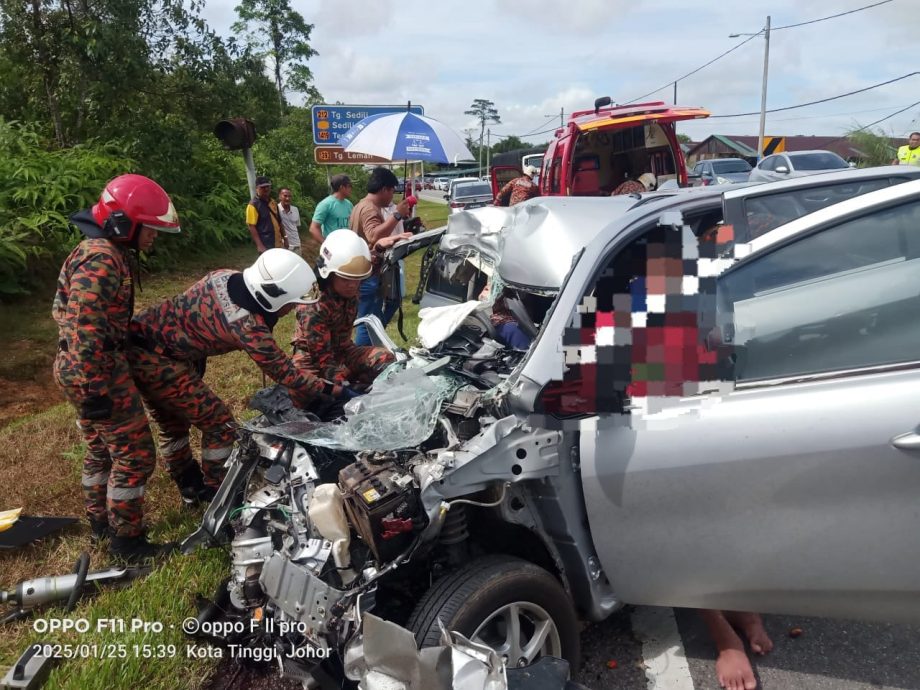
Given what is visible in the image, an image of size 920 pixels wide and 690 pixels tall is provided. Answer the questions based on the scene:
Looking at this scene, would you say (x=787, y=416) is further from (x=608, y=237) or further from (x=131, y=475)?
(x=131, y=475)

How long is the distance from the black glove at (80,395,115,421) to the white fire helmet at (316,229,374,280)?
50.1 inches

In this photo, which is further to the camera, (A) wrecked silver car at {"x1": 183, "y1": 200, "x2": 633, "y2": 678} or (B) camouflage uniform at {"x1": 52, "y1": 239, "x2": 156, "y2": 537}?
(B) camouflage uniform at {"x1": 52, "y1": 239, "x2": 156, "y2": 537}

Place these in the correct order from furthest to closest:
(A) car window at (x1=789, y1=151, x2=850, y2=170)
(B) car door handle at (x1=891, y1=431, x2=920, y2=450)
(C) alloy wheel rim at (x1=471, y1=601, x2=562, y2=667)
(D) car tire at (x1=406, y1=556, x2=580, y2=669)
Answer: (A) car window at (x1=789, y1=151, x2=850, y2=170)
(C) alloy wheel rim at (x1=471, y1=601, x2=562, y2=667)
(D) car tire at (x1=406, y1=556, x2=580, y2=669)
(B) car door handle at (x1=891, y1=431, x2=920, y2=450)

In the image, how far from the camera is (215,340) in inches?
128

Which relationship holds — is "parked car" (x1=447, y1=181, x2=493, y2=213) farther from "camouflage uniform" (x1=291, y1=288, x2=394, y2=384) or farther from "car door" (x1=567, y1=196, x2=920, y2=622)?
"car door" (x1=567, y1=196, x2=920, y2=622)

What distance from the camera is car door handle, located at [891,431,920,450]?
172cm

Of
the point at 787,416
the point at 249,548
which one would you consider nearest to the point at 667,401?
the point at 787,416

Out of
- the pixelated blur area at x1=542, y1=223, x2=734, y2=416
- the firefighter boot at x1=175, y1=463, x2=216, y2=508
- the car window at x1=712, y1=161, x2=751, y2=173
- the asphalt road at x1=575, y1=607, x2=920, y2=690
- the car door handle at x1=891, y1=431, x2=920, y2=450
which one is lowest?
the asphalt road at x1=575, y1=607, x2=920, y2=690

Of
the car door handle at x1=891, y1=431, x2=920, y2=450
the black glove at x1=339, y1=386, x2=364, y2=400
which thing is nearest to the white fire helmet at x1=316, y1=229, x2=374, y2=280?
the black glove at x1=339, y1=386, x2=364, y2=400

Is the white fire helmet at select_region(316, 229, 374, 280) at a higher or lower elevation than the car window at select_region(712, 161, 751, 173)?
lower

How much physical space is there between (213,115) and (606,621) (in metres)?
12.1

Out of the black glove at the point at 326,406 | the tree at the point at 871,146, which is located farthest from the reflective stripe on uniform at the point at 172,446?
the tree at the point at 871,146

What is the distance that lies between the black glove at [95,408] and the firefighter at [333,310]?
1012mm

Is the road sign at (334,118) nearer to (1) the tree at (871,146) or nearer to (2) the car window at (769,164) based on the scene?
(2) the car window at (769,164)
